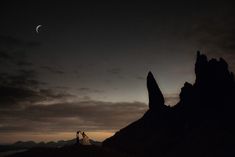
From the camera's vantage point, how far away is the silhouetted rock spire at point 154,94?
182m

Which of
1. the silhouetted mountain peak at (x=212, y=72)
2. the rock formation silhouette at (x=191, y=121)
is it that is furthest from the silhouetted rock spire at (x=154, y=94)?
the silhouetted mountain peak at (x=212, y=72)

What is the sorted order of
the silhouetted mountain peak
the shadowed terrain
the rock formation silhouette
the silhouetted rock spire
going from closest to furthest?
the shadowed terrain
the rock formation silhouette
the silhouetted mountain peak
the silhouetted rock spire

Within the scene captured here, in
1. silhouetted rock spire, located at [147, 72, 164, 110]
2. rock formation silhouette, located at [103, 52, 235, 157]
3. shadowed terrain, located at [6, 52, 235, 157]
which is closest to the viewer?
shadowed terrain, located at [6, 52, 235, 157]

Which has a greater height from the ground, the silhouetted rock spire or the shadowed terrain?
the silhouetted rock spire

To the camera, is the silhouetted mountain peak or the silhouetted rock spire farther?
the silhouetted rock spire

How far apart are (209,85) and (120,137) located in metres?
58.7

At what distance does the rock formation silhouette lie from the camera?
137125 mm

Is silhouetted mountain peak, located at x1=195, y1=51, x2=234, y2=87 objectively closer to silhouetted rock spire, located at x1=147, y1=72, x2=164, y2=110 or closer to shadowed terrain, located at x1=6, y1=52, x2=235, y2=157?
shadowed terrain, located at x1=6, y1=52, x2=235, y2=157

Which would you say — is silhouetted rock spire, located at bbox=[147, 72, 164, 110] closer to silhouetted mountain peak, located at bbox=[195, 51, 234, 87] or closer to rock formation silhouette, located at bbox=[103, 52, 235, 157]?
rock formation silhouette, located at bbox=[103, 52, 235, 157]

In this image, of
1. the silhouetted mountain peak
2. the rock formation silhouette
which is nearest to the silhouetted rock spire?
the rock formation silhouette

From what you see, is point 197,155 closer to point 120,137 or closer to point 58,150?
point 120,137

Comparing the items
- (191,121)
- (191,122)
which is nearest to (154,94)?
(191,121)

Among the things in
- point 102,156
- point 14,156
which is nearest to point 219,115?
point 102,156

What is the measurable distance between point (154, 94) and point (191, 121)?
32.6 m
